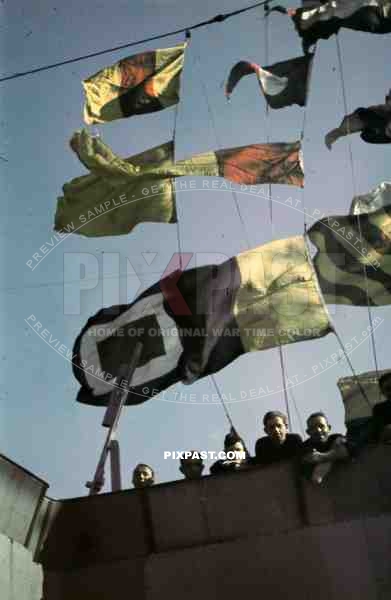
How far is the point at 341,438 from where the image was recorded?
13164 mm

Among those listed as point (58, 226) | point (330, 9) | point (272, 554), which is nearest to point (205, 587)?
point (272, 554)

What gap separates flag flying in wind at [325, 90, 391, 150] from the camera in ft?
60.5

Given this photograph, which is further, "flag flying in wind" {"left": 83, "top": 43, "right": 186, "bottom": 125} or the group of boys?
"flag flying in wind" {"left": 83, "top": 43, "right": 186, "bottom": 125}

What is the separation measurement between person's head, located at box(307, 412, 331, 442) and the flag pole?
3.38 metres

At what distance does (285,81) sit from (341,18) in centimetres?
153

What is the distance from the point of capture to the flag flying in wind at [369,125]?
60.5ft

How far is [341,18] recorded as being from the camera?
18.7m

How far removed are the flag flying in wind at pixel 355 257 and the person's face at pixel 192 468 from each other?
4.46 m

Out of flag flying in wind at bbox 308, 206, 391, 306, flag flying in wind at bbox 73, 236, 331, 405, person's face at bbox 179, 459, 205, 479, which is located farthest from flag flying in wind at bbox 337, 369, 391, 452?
person's face at bbox 179, 459, 205, 479

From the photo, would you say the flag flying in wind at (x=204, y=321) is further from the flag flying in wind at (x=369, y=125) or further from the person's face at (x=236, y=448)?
the person's face at (x=236, y=448)

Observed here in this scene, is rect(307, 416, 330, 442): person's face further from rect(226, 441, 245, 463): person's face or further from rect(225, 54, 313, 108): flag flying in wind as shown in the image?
rect(225, 54, 313, 108): flag flying in wind

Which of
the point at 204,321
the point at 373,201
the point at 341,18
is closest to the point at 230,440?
the point at 204,321

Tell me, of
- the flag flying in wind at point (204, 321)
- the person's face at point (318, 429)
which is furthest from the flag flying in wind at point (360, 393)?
the person's face at point (318, 429)

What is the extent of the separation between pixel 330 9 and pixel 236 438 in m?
8.62
